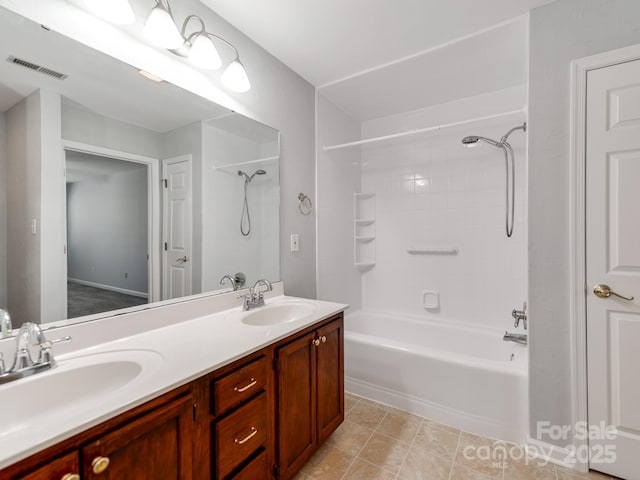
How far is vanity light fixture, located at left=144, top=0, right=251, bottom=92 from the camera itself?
4.20 feet

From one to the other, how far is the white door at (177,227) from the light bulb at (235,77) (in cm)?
50

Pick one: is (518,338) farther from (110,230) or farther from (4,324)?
(4,324)

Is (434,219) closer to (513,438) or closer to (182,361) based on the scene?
(513,438)

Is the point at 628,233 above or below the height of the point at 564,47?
below

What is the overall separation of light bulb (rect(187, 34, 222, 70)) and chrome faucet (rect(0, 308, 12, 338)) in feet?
4.37

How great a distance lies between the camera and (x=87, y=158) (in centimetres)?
121

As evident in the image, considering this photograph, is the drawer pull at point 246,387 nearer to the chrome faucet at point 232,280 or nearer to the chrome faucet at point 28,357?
the chrome faucet at point 28,357

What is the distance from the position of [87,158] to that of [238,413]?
3.88 feet

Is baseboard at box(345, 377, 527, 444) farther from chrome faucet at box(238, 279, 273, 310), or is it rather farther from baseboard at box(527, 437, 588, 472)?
chrome faucet at box(238, 279, 273, 310)

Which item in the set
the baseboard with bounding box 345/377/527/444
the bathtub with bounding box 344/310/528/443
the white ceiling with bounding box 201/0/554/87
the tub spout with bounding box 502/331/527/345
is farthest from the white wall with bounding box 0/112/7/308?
the tub spout with bounding box 502/331/527/345

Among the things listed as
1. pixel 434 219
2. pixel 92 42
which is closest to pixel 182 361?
pixel 92 42

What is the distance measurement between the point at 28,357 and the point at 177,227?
77 cm

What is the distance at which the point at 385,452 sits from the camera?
1710mm

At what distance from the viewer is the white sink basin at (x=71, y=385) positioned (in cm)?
83
